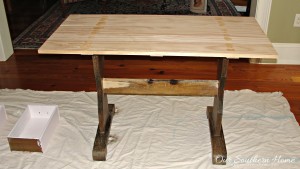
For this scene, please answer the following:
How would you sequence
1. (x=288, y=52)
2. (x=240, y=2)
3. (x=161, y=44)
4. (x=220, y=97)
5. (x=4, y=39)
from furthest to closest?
(x=240, y=2) → (x=4, y=39) → (x=288, y=52) → (x=220, y=97) → (x=161, y=44)

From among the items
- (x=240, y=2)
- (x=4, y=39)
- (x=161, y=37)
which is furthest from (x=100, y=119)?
(x=240, y=2)

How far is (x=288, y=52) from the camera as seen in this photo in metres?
2.98

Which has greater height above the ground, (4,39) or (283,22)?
(283,22)

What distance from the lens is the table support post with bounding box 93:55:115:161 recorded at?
1.84 m

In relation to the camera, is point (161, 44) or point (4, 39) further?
point (4, 39)

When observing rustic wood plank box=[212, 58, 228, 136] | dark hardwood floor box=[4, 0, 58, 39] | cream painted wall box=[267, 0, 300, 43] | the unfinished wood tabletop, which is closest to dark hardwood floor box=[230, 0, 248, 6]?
cream painted wall box=[267, 0, 300, 43]

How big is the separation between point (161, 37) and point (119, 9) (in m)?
2.98

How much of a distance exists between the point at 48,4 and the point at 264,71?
3.18m

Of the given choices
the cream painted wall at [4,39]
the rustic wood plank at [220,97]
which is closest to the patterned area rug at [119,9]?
the cream painted wall at [4,39]

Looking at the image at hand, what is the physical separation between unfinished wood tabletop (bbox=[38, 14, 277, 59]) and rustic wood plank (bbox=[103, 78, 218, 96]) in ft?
0.99

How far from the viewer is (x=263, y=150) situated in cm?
194

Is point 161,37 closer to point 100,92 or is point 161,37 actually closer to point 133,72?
point 100,92

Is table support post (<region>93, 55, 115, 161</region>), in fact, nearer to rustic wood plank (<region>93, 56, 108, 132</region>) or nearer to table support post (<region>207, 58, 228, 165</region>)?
rustic wood plank (<region>93, 56, 108, 132</region>)

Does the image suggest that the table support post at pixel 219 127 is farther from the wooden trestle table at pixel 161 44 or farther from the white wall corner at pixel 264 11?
the white wall corner at pixel 264 11
